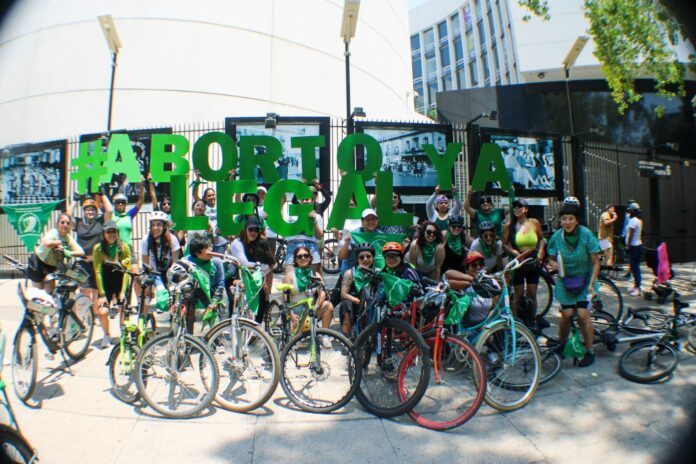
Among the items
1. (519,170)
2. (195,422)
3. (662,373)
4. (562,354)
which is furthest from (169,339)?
(519,170)

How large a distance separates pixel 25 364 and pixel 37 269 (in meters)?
2.14

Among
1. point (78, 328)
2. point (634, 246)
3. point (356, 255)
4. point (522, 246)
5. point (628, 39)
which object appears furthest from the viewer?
point (628, 39)

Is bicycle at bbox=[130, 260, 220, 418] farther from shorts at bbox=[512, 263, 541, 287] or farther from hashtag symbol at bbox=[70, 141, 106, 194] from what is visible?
hashtag symbol at bbox=[70, 141, 106, 194]

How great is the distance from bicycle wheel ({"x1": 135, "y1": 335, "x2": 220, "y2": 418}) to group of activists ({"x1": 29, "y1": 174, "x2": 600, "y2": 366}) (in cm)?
70

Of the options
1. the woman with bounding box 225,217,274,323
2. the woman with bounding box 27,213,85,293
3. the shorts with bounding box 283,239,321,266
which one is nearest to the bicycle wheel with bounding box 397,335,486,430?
the woman with bounding box 225,217,274,323

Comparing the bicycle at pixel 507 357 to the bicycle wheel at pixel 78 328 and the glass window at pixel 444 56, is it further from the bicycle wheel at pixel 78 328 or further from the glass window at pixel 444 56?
the glass window at pixel 444 56

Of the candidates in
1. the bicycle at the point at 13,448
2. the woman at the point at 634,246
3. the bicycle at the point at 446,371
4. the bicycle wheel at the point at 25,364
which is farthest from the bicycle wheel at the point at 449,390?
the woman at the point at 634,246

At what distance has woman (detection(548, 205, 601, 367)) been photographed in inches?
199

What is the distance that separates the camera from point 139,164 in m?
10.4

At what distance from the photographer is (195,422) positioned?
13.1 ft

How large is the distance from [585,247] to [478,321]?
5.58ft

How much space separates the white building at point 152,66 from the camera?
13.3m

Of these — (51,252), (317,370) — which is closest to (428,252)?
(317,370)

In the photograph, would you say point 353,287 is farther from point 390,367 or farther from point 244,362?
point 244,362
